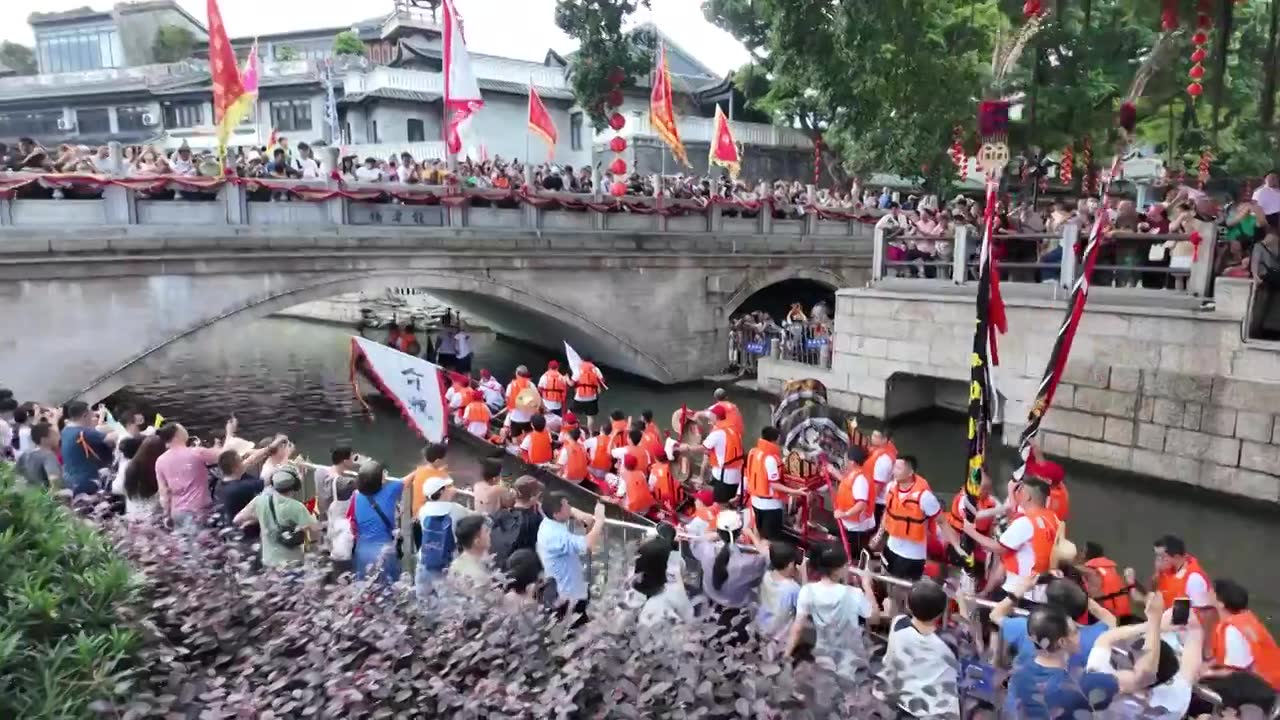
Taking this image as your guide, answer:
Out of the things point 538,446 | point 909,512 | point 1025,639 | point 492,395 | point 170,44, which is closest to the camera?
point 1025,639

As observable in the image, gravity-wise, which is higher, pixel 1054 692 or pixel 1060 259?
pixel 1060 259

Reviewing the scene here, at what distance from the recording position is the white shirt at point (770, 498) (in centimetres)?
875

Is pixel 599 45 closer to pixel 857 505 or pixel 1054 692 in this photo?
pixel 857 505

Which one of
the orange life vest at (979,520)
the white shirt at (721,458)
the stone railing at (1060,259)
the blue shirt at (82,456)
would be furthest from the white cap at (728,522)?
the stone railing at (1060,259)

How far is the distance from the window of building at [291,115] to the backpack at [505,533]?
117 feet

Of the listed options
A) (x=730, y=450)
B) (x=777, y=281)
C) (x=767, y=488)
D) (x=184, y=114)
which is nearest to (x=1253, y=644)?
(x=767, y=488)

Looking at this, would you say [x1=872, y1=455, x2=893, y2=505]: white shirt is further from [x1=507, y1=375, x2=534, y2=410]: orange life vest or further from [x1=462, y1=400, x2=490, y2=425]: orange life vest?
[x1=462, y1=400, x2=490, y2=425]: orange life vest

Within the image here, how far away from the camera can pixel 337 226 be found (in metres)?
16.0

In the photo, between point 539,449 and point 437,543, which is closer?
point 437,543

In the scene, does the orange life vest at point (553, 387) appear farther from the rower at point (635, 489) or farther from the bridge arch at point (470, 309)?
the rower at point (635, 489)

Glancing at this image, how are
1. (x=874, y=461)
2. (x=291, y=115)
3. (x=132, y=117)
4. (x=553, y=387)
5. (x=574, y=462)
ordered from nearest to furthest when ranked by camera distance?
(x=874, y=461) → (x=574, y=462) → (x=553, y=387) → (x=291, y=115) → (x=132, y=117)

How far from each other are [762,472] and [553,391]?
6.93 m

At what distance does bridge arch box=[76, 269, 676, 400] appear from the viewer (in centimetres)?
1456

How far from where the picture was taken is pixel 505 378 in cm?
2258
